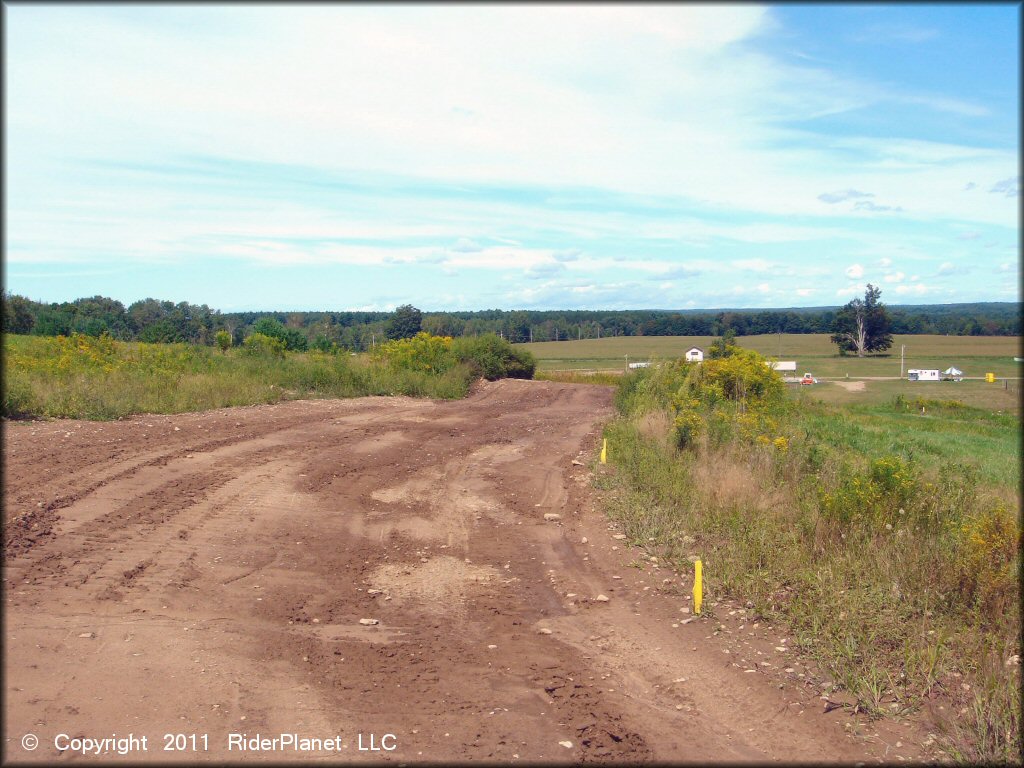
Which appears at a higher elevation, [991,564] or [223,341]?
[223,341]

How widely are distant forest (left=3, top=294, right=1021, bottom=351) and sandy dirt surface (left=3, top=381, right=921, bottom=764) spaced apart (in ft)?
10.3

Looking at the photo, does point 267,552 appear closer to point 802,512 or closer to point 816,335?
point 802,512

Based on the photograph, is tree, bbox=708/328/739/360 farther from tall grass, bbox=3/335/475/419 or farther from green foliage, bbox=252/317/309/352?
green foliage, bbox=252/317/309/352

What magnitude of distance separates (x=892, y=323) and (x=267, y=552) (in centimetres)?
1424

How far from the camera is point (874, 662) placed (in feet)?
16.5

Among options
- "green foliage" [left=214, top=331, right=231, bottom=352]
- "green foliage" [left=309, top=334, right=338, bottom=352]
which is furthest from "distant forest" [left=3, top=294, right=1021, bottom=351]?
"green foliage" [left=214, top=331, right=231, bottom=352]

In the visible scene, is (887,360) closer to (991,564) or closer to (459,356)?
(991,564)

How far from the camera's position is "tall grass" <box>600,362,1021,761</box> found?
192 inches

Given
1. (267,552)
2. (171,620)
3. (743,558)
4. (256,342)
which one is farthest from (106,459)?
(256,342)

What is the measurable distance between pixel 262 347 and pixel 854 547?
788 inches

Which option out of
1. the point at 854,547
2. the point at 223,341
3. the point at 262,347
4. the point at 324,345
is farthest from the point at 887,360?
the point at 223,341

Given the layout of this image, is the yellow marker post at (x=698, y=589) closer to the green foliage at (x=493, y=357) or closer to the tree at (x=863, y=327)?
the tree at (x=863, y=327)

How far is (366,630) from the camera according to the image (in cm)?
560

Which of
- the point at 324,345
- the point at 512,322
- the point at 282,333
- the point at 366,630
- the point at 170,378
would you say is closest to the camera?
the point at 366,630
